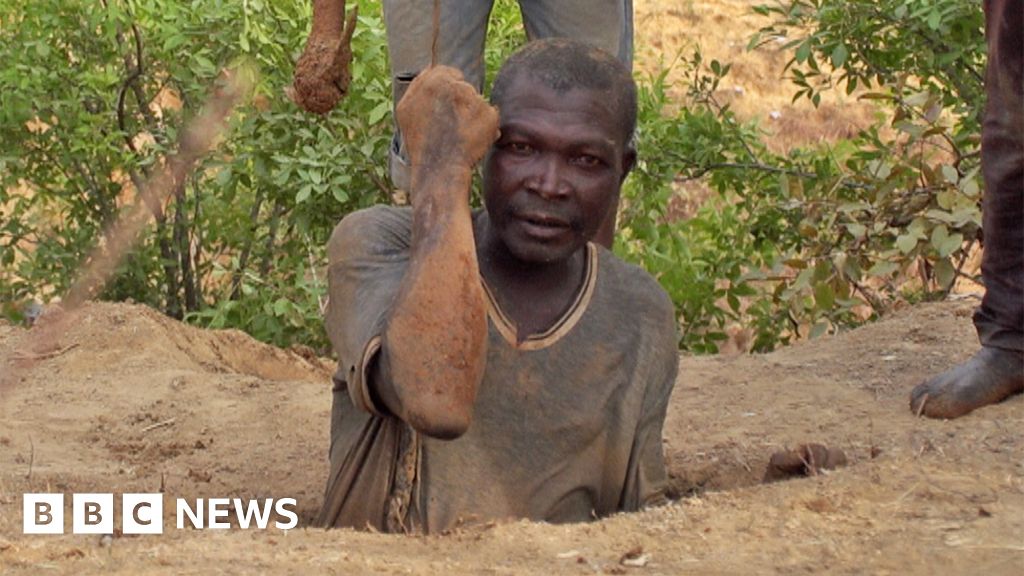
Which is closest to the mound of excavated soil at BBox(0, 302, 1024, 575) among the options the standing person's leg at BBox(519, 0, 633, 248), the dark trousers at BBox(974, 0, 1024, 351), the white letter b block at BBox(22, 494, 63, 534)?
the white letter b block at BBox(22, 494, 63, 534)

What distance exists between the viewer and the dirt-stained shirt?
3.21 metres

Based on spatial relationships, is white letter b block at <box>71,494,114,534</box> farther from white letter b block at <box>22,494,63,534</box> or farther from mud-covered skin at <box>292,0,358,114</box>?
mud-covered skin at <box>292,0,358,114</box>

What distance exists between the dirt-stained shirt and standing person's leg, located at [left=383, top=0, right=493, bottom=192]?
28.4 inches

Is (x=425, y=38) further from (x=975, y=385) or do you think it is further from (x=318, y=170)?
(x=318, y=170)

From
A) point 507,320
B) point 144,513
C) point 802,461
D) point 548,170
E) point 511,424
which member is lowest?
point 144,513

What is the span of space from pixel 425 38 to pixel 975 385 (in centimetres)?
146

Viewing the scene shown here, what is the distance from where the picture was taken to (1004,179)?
3.98 m

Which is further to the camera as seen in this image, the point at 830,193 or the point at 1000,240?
the point at 830,193

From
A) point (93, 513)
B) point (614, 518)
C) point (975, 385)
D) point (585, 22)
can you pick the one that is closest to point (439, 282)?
point (614, 518)

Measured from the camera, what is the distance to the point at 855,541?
9.07 ft

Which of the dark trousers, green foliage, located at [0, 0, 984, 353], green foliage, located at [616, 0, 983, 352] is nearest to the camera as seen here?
the dark trousers

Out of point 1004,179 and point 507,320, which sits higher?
point 1004,179

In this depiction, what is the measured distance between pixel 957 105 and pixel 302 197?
2257 millimetres

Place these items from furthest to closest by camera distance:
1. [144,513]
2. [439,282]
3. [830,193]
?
[830,193], [144,513], [439,282]
